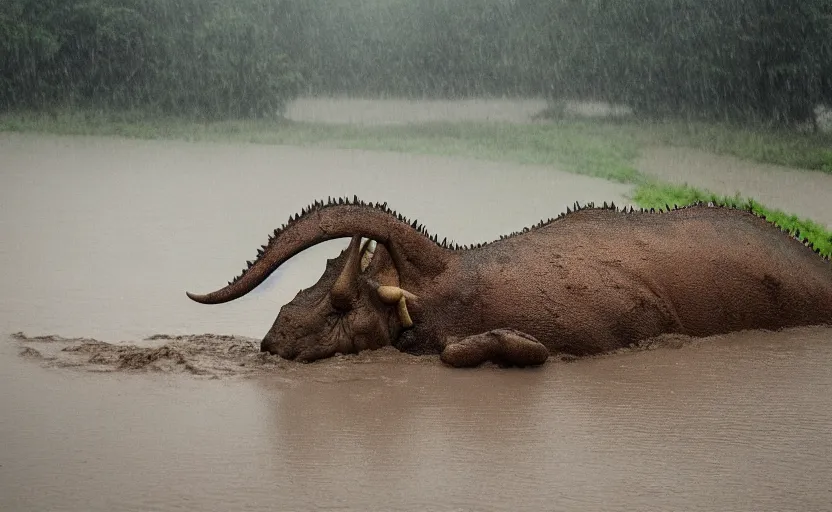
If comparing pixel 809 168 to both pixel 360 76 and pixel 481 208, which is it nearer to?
pixel 481 208

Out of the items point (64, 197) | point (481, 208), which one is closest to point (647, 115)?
point (481, 208)

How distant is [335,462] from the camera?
406cm

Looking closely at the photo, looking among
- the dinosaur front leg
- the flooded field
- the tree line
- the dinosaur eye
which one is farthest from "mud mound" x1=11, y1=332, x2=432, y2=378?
the tree line

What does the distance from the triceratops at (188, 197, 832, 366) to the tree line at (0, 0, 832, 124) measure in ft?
18.1

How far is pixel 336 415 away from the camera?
460 cm

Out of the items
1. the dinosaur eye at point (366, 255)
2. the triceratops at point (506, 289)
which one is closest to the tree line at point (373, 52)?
the triceratops at point (506, 289)

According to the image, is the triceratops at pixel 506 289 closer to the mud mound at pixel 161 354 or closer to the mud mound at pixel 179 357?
the mud mound at pixel 179 357

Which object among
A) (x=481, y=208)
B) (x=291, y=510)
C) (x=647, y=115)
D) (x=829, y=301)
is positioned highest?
(x=647, y=115)

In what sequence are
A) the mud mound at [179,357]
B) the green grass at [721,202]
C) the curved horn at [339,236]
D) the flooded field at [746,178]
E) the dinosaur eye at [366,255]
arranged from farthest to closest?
the flooded field at [746,178] → the green grass at [721,202] → the dinosaur eye at [366,255] → the curved horn at [339,236] → the mud mound at [179,357]

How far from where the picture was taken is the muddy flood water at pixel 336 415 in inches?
150

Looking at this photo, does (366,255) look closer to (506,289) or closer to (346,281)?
(346,281)

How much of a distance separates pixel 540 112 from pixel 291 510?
8732 millimetres

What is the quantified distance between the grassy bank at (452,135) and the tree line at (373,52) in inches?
A: 9.6

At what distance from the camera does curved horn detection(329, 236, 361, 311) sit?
5.41m
